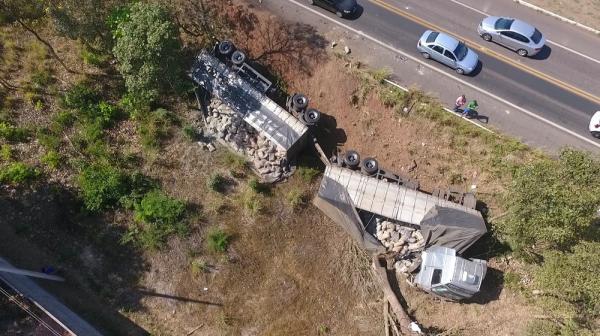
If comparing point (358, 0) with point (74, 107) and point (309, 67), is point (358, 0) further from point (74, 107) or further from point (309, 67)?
point (74, 107)

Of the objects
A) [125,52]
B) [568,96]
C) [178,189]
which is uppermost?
[568,96]

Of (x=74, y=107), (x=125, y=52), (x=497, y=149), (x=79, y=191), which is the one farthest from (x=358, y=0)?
(x=79, y=191)

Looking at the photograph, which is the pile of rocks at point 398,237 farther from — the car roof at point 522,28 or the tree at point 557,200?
the car roof at point 522,28

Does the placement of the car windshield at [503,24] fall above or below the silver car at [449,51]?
above

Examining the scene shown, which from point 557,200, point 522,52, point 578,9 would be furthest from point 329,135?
point 578,9

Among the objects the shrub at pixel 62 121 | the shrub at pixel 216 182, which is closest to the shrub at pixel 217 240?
the shrub at pixel 216 182

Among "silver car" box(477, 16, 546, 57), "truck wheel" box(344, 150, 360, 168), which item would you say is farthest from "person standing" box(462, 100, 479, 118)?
"truck wheel" box(344, 150, 360, 168)
